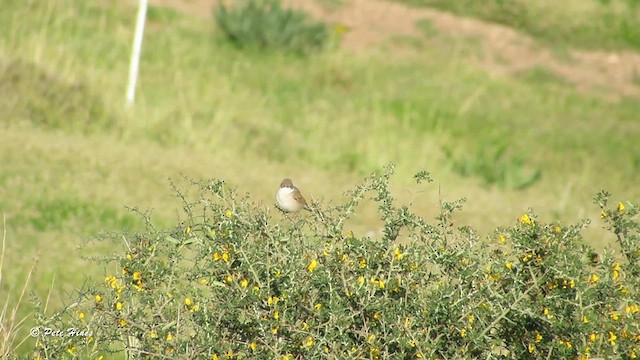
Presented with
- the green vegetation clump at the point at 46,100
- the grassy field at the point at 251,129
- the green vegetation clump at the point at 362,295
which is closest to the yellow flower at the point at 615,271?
the green vegetation clump at the point at 362,295

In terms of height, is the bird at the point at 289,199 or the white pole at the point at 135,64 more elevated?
the bird at the point at 289,199

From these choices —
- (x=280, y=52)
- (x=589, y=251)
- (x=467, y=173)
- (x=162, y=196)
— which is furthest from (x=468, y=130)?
(x=589, y=251)

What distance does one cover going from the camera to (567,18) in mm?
20938

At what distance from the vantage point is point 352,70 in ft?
56.3

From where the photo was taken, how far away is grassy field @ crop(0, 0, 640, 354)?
31.7 feet

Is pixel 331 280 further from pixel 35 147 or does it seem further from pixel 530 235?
pixel 35 147

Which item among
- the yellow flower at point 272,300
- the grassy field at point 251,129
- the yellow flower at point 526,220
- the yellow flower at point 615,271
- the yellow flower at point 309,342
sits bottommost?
the grassy field at point 251,129

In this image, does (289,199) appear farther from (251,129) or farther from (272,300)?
(251,129)

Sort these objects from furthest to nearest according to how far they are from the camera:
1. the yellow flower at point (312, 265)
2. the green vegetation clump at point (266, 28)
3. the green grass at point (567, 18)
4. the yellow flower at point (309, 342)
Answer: the green grass at point (567, 18), the green vegetation clump at point (266, 28), the yellow flower at point (312, 265), the yellow flower at point (309, 342)

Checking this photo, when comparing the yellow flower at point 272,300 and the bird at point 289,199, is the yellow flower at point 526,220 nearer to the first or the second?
the yellow flower at point 272,300

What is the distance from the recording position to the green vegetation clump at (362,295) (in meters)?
4.32

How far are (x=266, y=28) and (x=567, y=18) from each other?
227 inches

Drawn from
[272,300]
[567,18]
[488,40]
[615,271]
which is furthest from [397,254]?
[567,18]

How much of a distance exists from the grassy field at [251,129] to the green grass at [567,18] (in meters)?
1.86
